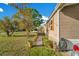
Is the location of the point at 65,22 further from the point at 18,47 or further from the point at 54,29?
the point at 18,47

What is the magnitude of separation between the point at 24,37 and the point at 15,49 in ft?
1.52

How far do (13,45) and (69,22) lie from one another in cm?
192

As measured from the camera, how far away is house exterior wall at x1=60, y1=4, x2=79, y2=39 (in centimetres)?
973

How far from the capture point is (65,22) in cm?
984

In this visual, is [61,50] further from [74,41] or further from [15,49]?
[15,49]

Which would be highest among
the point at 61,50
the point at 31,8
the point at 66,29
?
the point at 31,8

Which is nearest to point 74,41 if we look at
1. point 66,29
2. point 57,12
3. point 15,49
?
point 66,29

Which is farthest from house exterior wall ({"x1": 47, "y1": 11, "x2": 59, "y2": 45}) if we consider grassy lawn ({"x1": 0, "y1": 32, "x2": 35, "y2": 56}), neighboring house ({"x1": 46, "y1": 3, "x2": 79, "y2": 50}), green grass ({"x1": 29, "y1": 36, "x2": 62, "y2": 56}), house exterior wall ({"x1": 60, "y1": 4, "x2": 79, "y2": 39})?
grassy lawn ({"x1": 0, "y1": 32, "x2": 35, "y2": 56})

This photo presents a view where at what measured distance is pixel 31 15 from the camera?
948cm

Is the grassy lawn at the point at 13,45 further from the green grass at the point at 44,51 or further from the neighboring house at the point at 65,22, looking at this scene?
the neighboring house at the point at 65,22

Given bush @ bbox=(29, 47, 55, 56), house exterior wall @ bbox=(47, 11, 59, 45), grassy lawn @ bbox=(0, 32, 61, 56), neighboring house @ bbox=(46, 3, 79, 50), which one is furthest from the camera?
house exterior wall @ bbox=(47, 11, 59, 45)

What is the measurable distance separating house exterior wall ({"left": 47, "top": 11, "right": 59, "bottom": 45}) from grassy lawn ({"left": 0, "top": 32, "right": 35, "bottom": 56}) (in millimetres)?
1005

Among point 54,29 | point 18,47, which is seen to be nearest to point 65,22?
point 54,29

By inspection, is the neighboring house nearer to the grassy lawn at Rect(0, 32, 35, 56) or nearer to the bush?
the bush
